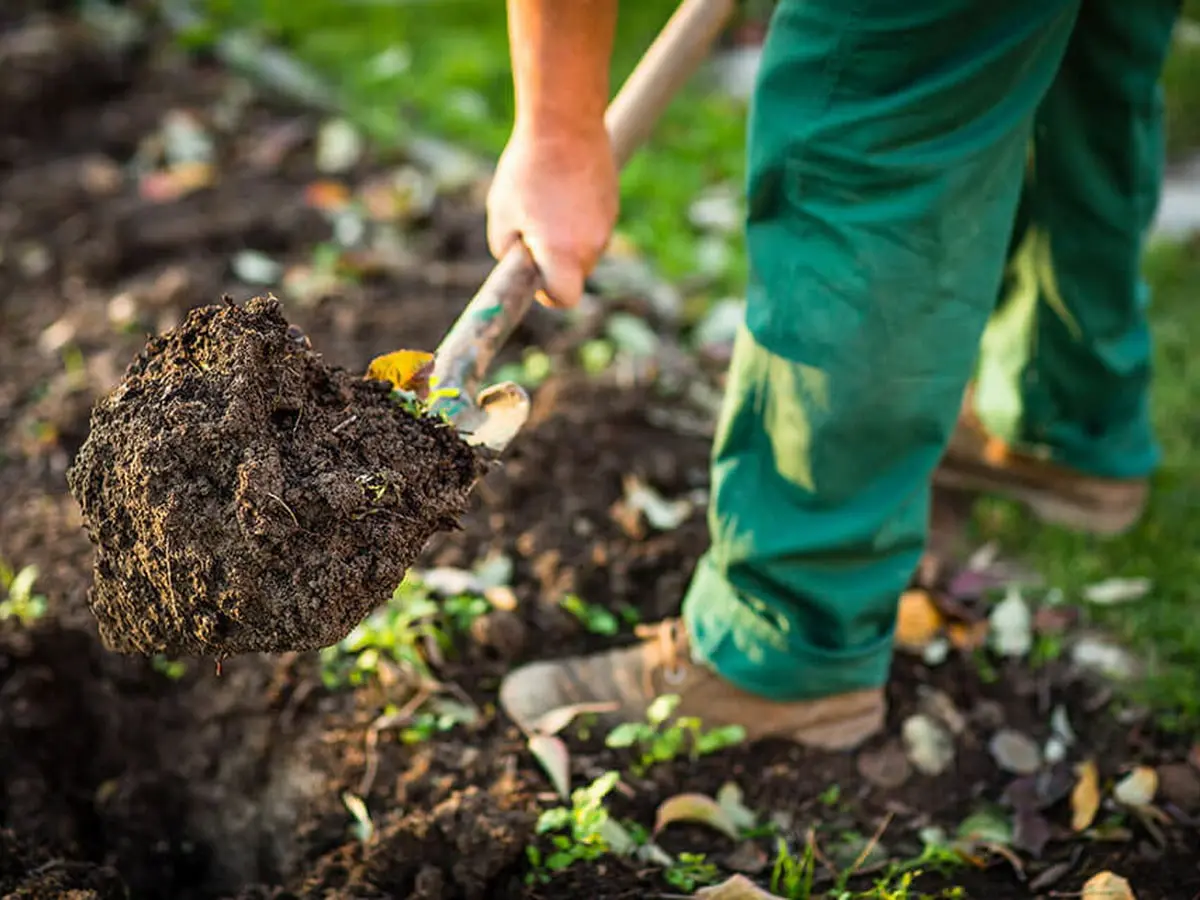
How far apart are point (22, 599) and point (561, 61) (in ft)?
4.46

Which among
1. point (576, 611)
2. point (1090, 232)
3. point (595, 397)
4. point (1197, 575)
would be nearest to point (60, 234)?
point (595, 397)

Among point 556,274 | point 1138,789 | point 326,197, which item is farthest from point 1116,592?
point 326,197

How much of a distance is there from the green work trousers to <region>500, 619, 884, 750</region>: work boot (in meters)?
0.04

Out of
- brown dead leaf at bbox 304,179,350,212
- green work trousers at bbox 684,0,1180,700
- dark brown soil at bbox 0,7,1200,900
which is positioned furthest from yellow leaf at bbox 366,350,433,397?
brown dead leaf at bbox 304,179,350,212

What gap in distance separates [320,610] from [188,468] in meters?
0.24

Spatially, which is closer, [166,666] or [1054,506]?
[166,666]

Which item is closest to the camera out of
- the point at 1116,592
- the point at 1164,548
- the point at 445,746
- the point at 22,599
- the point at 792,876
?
the point at 792,876

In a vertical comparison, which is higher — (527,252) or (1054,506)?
(527,252)

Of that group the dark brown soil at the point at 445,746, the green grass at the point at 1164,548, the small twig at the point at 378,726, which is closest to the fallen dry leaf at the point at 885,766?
the dark brown soil at the point at 445,746

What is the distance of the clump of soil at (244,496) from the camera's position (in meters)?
1.48

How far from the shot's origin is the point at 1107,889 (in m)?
1.74

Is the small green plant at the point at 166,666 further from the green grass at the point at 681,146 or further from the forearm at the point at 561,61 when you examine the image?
the green grass at the point at 681,146

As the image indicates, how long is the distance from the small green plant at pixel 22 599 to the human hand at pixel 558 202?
1.07m

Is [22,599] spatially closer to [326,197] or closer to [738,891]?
[738,891]
